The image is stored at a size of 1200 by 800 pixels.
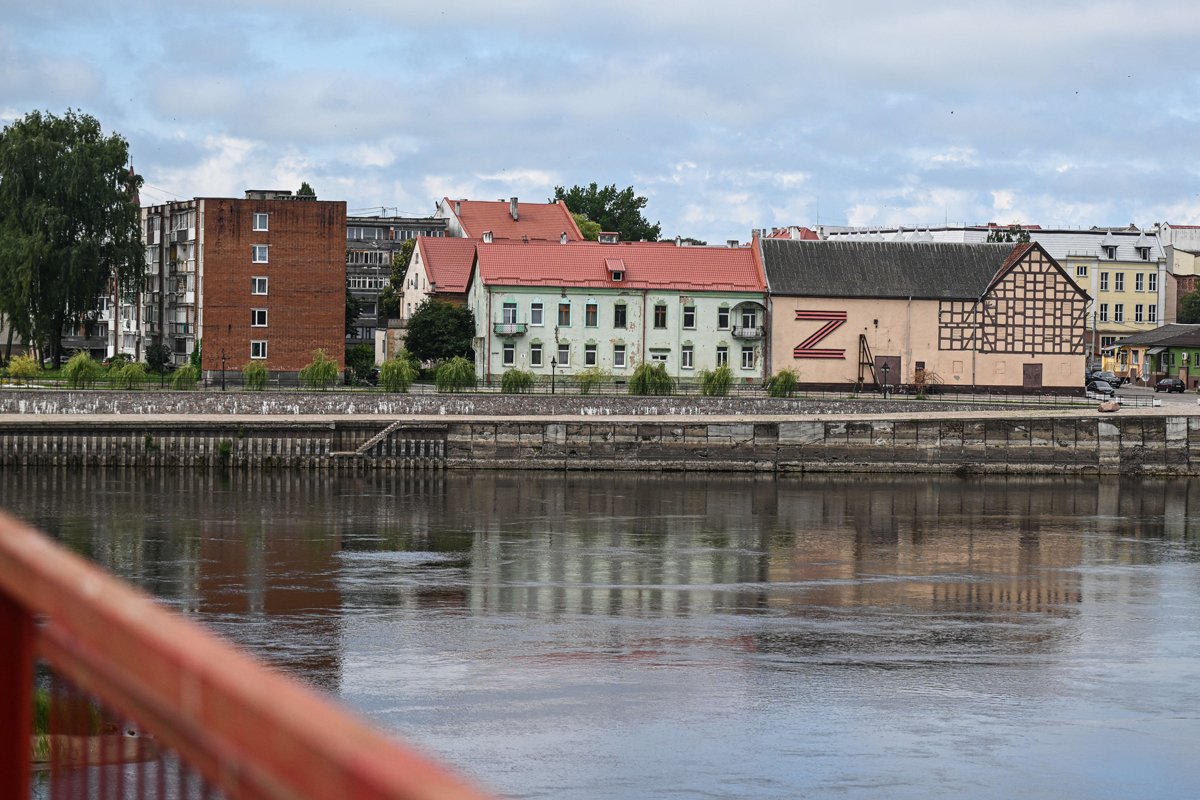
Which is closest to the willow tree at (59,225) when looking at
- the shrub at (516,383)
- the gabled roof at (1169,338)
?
the shrub at (516,383)

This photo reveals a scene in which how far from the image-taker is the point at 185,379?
204ft

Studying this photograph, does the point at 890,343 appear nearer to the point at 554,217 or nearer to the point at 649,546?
the point at 554,217

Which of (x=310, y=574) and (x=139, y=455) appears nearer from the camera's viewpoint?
(x=310, y=574)

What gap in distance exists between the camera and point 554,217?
320 ft

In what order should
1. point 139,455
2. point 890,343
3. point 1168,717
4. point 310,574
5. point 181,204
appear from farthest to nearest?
1. point 181,204
2. point 890,343
3. point 139,455
4. point 310,574
5. point 1168,717

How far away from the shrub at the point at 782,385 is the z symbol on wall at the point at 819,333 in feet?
17.1

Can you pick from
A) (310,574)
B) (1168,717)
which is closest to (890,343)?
(310,574)

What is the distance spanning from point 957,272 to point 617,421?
26600mm

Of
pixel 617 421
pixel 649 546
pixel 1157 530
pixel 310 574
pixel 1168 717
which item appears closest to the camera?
pixel 1168 717

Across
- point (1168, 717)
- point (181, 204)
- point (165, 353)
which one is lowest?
point (1168, 717)

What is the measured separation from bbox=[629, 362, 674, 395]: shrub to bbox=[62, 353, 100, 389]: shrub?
71.0 feet

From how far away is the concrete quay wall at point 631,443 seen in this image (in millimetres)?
50156

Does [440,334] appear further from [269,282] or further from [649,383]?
[649,383]

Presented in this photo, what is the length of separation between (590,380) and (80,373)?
66.7 feet
